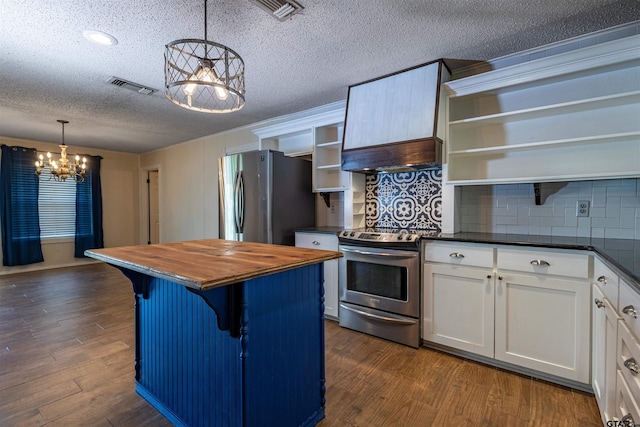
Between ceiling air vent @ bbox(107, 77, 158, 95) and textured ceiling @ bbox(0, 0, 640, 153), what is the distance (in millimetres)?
92

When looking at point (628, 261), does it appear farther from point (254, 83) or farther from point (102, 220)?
point (102, 220)

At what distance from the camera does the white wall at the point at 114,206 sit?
6016 mm

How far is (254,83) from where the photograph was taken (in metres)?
3.02

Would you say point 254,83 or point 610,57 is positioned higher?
point 254,83

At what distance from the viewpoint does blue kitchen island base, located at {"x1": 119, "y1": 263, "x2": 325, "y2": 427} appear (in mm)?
1316

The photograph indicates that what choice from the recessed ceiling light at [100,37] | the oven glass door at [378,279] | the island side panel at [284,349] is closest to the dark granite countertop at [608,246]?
the oven glass door at [378,279]

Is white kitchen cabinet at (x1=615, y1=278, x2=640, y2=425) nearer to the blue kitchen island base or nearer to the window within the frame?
the blue kitchen island base

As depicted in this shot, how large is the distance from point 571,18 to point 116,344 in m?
4.26

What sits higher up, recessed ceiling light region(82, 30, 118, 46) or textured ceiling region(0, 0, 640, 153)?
textured ceiling region(0, 0, 640, 153)

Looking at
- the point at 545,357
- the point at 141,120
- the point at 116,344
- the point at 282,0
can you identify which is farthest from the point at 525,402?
the point at 141,120

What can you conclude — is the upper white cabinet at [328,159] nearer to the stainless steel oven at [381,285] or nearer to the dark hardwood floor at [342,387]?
the stainless steel oven at [381,285]

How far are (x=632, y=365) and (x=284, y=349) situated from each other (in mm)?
1390

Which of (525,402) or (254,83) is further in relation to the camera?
(254,83)

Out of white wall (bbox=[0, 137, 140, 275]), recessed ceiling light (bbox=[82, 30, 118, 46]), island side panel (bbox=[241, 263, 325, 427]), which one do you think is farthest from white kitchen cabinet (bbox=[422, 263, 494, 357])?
white wall (bbox=[0, 137, 140, 275])
